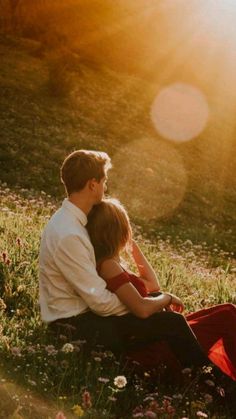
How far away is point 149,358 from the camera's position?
5164mm

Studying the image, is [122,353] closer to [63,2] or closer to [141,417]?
[141,417]

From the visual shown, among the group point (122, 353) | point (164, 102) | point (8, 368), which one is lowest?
point (164, 102)

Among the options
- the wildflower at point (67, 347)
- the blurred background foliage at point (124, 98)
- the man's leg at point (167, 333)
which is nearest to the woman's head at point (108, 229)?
the man's leg at point (167, 333)

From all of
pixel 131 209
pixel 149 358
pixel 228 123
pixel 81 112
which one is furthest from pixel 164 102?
pixel 149 358

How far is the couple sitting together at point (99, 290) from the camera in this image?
4934mm

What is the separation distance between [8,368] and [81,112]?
76.2ft

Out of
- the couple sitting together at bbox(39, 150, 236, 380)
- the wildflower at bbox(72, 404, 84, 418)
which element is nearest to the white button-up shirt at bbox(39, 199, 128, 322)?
the couple sitting together at bbox(39, 150, 236, 380)

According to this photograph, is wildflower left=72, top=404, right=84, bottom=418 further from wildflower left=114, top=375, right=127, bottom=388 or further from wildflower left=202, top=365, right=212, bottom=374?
wildflower left=202, top=365, right=212, bottom=374

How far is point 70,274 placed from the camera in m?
4.95

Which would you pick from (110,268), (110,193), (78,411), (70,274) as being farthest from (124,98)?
(78,411)

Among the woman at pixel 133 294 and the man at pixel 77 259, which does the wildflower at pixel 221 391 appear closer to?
the woman at pixel 133 294

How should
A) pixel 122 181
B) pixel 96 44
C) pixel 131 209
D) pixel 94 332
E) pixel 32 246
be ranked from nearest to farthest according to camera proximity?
pixel 94 332 < pixel 32 246 < pixel 131 209 < pixel 122 181 < pixel 96 44

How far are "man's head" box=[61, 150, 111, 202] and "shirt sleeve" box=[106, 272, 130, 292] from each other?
2.26 feet

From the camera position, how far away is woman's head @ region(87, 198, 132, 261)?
16.6ft
